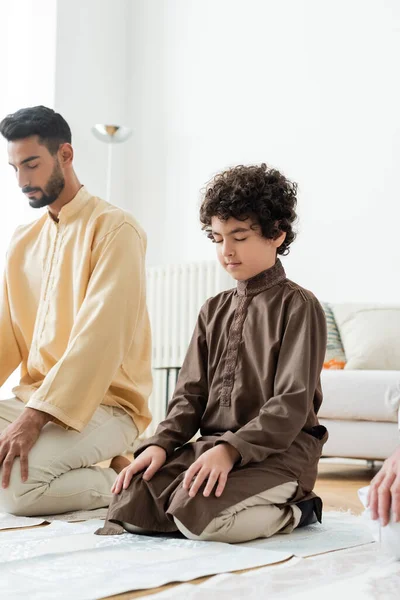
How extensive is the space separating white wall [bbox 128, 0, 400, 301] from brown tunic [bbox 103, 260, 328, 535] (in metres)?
2.57

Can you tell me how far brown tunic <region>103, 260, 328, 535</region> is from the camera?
181 centimetres

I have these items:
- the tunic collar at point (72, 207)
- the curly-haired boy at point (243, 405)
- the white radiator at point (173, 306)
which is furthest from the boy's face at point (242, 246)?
the white radiator at point (173, 306)

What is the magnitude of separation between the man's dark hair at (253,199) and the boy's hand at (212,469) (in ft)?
1.72

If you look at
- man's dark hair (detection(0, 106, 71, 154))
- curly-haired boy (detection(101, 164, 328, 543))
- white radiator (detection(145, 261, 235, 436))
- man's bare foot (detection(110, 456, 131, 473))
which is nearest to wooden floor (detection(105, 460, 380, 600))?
curly-haired boy (detection(101, 164, 328, 543))

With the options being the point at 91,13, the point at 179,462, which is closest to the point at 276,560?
the point at 179,462

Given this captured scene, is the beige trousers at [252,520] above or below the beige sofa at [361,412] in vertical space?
above

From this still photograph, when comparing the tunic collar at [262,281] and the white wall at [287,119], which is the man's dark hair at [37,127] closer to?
the tunic collar at [262,281]

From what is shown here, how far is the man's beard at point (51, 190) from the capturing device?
2475 mm

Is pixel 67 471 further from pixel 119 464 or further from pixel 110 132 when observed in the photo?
pixel 110 132

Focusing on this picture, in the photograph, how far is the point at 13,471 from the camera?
2174mm

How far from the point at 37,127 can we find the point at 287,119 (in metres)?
2.69

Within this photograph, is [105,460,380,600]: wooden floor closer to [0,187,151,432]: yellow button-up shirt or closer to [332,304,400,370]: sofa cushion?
[332,304,400,370]: sofa cushion

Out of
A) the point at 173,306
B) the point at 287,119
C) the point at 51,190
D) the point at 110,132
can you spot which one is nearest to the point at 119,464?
the point at 51,190

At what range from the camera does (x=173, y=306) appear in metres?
4.91
